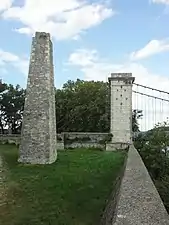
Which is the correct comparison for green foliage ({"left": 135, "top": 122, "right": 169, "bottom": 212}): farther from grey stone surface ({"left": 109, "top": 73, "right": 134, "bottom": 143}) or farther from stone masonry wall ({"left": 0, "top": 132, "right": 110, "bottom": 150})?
stone masonry wall ({"left": 0, "top": 132, "right": 110, "bottom": 150})

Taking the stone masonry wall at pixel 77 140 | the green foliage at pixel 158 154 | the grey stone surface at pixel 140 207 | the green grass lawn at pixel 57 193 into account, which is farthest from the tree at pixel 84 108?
the grey stone surface at pixel 140 207

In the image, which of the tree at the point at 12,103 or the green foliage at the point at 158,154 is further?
the tree at the point at 12,103

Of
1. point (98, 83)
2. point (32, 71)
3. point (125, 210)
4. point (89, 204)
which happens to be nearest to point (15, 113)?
point (98, 83)

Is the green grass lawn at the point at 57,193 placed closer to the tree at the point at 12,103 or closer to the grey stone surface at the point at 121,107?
the grey stone surface at the point at 121,107

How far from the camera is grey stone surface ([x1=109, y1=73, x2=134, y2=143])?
1293 inches

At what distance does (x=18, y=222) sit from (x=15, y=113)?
36156 mm

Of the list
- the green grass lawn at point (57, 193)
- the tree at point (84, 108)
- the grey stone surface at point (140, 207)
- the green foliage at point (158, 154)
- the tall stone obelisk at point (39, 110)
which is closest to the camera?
the grey stone surface at point (140, 207)

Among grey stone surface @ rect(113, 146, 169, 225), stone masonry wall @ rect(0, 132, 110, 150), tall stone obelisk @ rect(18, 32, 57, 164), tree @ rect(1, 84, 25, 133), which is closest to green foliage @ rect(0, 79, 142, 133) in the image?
tree @ rect(1, 84, 25, 133)

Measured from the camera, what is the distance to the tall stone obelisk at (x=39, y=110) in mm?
20078

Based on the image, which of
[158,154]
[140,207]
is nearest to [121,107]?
[158,154]

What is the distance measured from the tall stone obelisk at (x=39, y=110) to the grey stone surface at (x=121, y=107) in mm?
12479

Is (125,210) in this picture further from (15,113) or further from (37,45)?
(15,113)

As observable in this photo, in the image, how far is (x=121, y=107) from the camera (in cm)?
3334

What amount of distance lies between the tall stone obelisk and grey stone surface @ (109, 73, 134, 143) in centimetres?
1248
